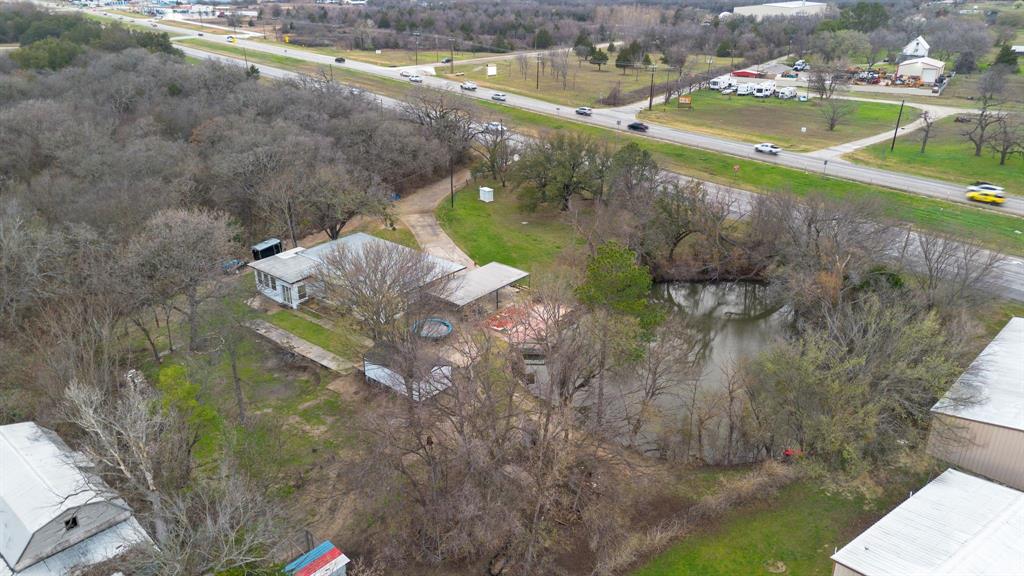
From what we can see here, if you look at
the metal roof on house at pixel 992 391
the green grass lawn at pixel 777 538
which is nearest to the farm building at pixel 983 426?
the metal roof on house at pixel 992 391

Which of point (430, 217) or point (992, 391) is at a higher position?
point (430, 217)

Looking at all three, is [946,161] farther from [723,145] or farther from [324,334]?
[324,334]

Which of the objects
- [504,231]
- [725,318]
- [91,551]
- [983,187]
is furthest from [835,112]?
[91,551]

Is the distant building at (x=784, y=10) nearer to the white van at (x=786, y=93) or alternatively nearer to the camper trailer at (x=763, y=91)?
the camper trailer at (x=763, y=91)

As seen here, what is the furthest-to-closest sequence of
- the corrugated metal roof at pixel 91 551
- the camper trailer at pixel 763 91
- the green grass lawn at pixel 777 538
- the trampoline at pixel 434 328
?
the camper trailer at pixel 763 91, the trampoline at pixel 434 328, the green grass lawn at pixel 777 538, the corrugated metal roof at pixel 91 551

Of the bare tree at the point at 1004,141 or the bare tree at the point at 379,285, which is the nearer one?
the bare tree at the point at 379,285

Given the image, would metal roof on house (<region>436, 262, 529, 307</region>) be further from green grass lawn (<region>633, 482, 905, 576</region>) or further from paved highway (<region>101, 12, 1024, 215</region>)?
paved highway (<region>101, 12, 1024, 215</region>)

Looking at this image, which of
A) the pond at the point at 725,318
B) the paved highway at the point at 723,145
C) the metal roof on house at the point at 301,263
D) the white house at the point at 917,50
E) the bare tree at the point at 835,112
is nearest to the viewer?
the pond at the point at 725,318
